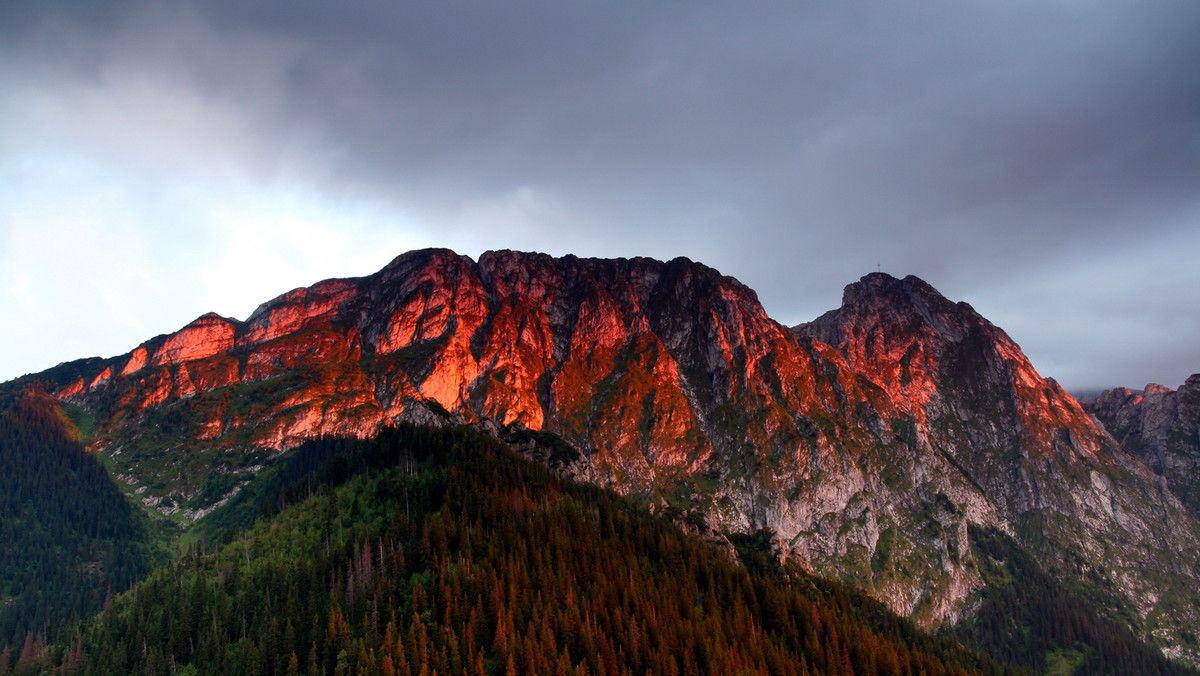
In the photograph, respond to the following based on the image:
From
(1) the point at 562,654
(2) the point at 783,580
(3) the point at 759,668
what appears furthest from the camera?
(2) the point at 783,580

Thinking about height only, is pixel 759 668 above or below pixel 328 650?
below

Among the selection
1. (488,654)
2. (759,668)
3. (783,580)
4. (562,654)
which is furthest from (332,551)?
(783,580)

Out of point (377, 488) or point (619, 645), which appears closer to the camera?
point (619, 645)

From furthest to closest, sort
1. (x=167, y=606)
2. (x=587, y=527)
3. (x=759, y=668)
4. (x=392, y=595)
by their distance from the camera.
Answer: (x=587, y=527) < (x=167, y=606) < (x=392, y=595) < (x=759, y=668)

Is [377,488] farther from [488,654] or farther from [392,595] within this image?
[488,654]

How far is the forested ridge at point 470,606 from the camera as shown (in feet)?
371

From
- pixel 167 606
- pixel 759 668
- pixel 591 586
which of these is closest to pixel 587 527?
pixel 591 586

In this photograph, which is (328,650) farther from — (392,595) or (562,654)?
(562,654)

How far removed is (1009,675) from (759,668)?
13302 centimetres

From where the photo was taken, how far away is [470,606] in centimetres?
12038

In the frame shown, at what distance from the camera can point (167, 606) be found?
14312cm

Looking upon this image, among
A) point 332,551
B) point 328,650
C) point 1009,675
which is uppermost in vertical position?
point 332,551

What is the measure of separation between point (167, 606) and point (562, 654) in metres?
99.4

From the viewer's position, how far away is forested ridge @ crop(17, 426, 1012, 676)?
11312 centimetres
